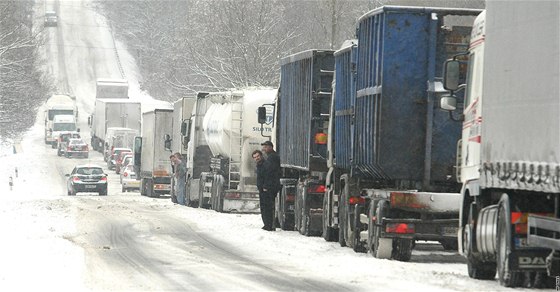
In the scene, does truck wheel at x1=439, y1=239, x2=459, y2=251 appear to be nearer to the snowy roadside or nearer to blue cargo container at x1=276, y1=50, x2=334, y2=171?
blue cargo container at x1=276, y1=50, x2=334, y2=171

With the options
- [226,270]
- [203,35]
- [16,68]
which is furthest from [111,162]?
[226,270]

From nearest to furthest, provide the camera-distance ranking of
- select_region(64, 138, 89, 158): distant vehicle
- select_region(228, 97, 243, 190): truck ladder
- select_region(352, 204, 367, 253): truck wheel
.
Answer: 1. select_region(352, 204, 367, 253): truck wheel
2. select_region(228, 97, 243, 190): truck ladder
3. select_region(64, 138, 89, 158): distant vehicle

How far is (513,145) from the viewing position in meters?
15.1

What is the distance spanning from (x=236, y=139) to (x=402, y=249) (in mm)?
18487

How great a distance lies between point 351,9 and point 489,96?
7521cm

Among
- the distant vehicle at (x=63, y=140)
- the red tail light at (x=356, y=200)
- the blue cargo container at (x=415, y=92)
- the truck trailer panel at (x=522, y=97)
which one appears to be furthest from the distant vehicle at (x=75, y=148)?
the truck trailer panel at (x=522, y=97)

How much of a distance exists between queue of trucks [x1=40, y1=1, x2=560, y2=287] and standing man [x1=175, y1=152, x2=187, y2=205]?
50.3 ft

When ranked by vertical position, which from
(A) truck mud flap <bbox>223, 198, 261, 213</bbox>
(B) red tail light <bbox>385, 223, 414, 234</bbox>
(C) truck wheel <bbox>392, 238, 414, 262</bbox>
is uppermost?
(B) red tail light <bbox>385, 223, 414, 234</bbox>

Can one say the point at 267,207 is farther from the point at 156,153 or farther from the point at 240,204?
the point at 156,153

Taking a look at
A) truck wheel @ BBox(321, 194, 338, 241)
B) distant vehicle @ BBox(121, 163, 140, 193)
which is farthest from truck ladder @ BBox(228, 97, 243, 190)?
distant vehicle @ BBox(121, 163, 140, 193)

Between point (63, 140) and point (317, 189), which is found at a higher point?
point (63, 140)

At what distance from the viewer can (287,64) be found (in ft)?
99.0

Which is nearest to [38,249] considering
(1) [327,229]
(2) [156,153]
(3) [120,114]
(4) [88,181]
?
(1) [327,229]

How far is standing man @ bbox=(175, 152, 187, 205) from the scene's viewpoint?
48.8 m
